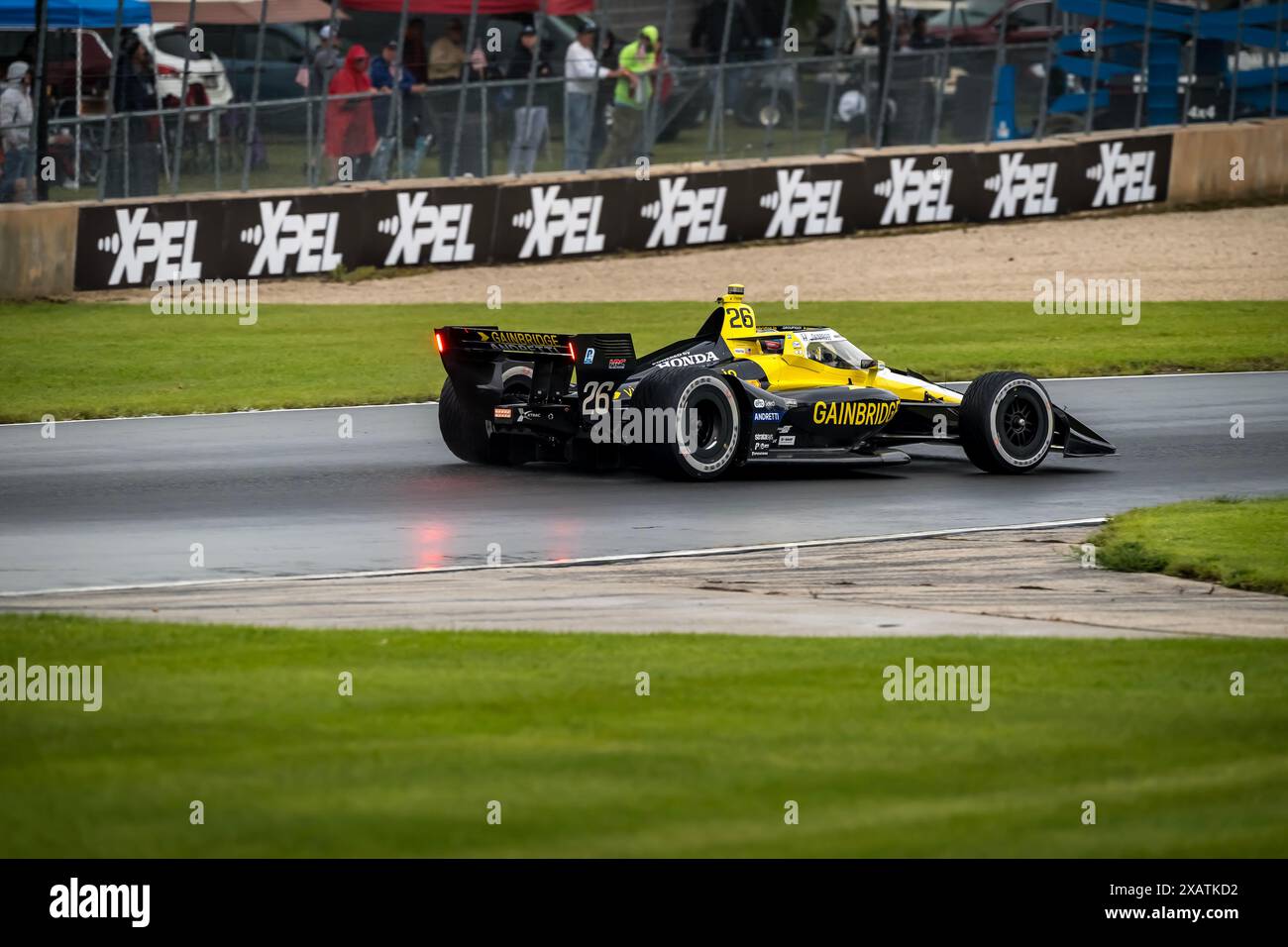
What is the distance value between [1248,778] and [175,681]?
4493 mm

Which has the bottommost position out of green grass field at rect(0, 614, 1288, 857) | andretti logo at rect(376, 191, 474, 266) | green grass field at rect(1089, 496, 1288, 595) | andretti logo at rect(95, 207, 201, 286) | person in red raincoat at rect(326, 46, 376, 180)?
green grass field at rect(0, 614, 1288, 857)

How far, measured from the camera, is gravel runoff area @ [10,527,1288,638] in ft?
36.8

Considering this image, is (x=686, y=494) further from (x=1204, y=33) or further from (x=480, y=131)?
(x=1204, y=33)

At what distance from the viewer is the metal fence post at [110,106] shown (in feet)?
94.9

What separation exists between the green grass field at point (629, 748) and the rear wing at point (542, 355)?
623 centimetres

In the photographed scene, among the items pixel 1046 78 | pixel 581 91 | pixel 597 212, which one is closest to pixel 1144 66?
pixel 1046 78

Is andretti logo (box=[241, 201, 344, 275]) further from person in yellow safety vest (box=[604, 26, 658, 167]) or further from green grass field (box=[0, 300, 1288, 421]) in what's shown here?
person in yellow safety vest (box=[604, 26, 658, 167])

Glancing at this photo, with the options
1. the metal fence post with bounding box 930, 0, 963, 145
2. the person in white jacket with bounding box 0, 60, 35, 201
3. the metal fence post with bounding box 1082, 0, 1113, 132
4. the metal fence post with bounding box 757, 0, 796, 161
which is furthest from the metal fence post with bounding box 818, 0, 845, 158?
the person in white jacket with bounding box 0, 60, 35, 201

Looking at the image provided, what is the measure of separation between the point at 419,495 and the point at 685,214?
18354mm

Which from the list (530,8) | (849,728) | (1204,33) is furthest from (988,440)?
(1204,33)

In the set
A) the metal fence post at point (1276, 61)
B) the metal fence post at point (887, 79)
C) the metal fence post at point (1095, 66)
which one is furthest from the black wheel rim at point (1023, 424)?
the metal fence post at point (1276, 61)

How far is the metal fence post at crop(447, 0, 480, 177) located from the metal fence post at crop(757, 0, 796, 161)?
5080 mm

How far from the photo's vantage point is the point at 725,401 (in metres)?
16.5

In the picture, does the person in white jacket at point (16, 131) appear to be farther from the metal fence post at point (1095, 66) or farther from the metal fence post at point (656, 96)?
the metal fence post at point (1095, 66)
